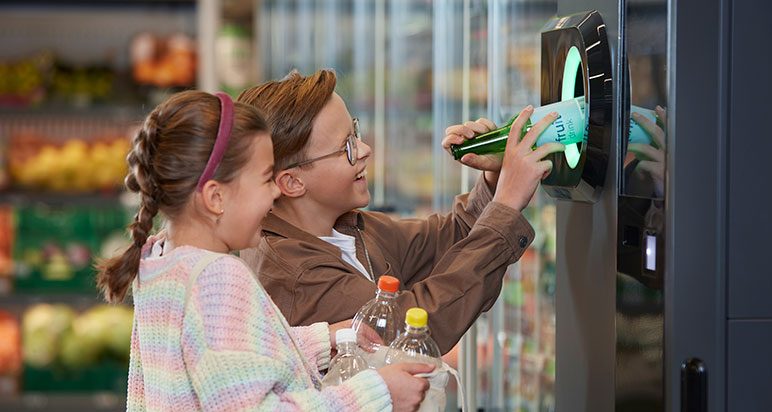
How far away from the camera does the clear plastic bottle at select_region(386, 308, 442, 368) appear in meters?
1.58

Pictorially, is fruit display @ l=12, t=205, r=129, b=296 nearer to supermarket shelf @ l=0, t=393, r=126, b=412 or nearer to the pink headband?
supermarket shelf @ l=0, t=393, r=126, b=412

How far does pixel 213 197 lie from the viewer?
5.05 feet

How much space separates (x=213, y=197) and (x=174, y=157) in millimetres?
76

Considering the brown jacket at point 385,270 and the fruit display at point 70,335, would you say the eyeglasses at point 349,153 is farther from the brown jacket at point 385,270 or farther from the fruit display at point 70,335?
the fruit display at point 70,335

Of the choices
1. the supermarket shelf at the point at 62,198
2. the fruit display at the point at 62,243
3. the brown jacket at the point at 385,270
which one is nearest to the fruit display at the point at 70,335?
the fruit display at the point at 62,243

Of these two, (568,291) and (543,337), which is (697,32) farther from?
(543,337)

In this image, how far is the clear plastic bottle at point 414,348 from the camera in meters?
1.58

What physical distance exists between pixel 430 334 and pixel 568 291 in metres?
0.23

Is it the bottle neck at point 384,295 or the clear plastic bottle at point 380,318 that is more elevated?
the bottle neck at point 384,295

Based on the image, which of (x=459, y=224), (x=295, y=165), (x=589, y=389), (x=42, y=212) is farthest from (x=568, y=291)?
(x=42, y=212)

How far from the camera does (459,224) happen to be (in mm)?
2053

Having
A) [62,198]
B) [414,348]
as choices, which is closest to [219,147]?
[414,348]

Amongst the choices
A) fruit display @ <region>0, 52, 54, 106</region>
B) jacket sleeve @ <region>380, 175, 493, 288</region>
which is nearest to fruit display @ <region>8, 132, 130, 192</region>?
fruit display @ <region>0, 52, 54, 106</region>

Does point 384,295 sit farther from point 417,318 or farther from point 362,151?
point 362,151
